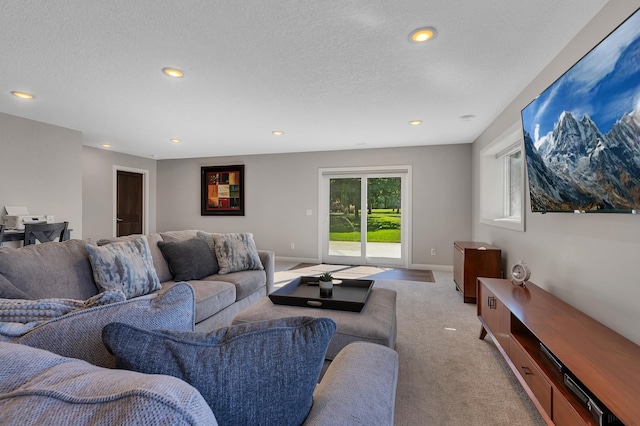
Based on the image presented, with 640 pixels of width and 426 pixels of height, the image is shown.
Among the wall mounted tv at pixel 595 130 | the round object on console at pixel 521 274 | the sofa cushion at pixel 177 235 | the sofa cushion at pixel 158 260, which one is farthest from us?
the sofa cushion at pixel 177 235

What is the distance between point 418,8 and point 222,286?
98.7 inches

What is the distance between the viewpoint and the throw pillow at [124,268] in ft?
6.87

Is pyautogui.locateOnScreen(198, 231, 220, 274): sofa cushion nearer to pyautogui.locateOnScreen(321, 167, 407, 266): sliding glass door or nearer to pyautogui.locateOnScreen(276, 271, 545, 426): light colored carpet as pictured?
pyautogui.locateOnScreen(276, 271, 545, 426): light colored carpet

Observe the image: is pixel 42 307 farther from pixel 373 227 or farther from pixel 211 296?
pixel 373 227

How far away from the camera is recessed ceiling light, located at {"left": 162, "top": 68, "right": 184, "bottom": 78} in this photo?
249 centimetres

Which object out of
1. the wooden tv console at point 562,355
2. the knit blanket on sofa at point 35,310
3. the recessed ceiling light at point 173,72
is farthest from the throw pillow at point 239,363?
the recessed ceiling light at point 173,72

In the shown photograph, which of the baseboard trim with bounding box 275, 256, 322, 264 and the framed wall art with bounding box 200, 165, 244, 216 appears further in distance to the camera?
the framed wall art with bounding box 200, 165, 244, 216

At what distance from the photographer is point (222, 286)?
263cm

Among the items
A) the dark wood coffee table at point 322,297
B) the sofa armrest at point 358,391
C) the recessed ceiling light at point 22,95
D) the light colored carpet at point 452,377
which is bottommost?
the light colored carpet at point 452,377

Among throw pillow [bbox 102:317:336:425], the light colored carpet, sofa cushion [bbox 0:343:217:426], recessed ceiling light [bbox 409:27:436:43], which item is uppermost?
recessed ceiling light [bbox 409:27:436:43]

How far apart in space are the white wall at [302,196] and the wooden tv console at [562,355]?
124 inches

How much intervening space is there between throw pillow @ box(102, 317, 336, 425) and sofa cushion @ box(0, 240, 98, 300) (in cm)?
172

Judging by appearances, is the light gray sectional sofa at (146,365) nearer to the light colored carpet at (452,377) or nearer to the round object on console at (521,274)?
the light colored carpet at (452,377)

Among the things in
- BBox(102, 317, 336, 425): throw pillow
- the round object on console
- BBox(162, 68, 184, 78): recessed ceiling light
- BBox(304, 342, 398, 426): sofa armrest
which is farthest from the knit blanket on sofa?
the round object on console
